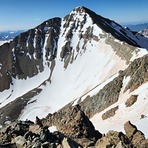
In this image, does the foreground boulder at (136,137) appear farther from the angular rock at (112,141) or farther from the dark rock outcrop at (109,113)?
the dark rock outcrop at (109,113)

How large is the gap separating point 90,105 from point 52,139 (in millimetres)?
58901

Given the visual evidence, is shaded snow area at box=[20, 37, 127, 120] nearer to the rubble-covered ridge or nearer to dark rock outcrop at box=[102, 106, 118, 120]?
dark rock outcrop at box=[102, 106, 118, 120]

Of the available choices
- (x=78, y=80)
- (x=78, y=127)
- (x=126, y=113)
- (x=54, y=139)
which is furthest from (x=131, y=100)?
(x=78, y=80)

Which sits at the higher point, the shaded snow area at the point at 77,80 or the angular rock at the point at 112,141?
the shaded snow area at the point at 77,80

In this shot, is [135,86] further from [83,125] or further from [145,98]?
[83,125]

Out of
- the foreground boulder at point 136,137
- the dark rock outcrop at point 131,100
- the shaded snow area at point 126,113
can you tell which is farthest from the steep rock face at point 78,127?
the dark rock outcrop at point 131,100

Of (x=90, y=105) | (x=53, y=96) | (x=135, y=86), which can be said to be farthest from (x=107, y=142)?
(x=53, y=96)

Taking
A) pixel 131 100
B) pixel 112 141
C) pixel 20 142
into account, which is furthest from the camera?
pixel 131 100

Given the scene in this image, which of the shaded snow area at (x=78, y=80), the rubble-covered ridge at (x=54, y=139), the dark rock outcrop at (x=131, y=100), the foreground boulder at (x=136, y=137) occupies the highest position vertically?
the shaded snow area at (x=78, y=80)

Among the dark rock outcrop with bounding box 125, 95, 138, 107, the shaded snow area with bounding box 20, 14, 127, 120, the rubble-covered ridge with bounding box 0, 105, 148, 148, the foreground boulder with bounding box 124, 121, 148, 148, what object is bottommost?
the foreground boulder with bounding box 124, 121, 148, 148

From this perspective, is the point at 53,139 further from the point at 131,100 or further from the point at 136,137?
the point at 131,100

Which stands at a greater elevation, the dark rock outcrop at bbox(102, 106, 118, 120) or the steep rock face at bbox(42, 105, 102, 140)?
the dark rock outcrop at bbox(102, 106, 118, 120)

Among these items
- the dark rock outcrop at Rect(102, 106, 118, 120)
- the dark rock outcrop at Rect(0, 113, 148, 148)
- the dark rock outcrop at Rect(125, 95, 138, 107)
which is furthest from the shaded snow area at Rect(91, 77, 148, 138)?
the dark rock outcrop at Rect(0, 113, 148, 148)

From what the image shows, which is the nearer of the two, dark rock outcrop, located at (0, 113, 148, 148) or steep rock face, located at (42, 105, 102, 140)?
dark rock outcrop, located at (0, 113, 148, 148)
